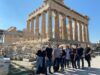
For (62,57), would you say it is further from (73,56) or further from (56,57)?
(73,56)

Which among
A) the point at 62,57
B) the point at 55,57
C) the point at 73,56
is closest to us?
the point at 55,57

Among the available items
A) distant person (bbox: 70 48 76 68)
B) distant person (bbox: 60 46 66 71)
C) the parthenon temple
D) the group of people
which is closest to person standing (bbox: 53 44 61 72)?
the group of people

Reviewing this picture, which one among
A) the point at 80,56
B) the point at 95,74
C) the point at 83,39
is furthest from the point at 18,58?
the point at 83,39

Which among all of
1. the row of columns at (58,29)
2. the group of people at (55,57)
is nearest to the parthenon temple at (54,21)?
the row of columns at (58,29)

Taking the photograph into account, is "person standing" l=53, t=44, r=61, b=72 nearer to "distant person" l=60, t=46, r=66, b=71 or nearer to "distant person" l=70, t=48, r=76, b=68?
"distant person" l=60, t=46, r=66, b=71

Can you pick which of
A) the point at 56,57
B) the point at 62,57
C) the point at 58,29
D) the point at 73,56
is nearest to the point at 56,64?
the point at 56,57

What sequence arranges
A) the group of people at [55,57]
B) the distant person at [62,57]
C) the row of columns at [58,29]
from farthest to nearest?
the row of columns at [58,29], the distant person at [62,57], the group of people at [55,57]

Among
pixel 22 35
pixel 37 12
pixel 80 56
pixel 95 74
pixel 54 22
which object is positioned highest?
pixel 37 12

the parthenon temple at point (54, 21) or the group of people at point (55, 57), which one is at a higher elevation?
the parthenon temple at point (54, 21)

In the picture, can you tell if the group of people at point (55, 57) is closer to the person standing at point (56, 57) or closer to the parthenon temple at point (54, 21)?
the person standing at point (56, 57)

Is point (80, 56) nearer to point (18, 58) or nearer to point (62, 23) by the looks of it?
point (18, 58)

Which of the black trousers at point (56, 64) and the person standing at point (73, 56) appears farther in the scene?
the person standing at point (73, 56)

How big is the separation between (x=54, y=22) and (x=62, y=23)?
9.78ft

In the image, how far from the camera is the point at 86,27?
5184cm
